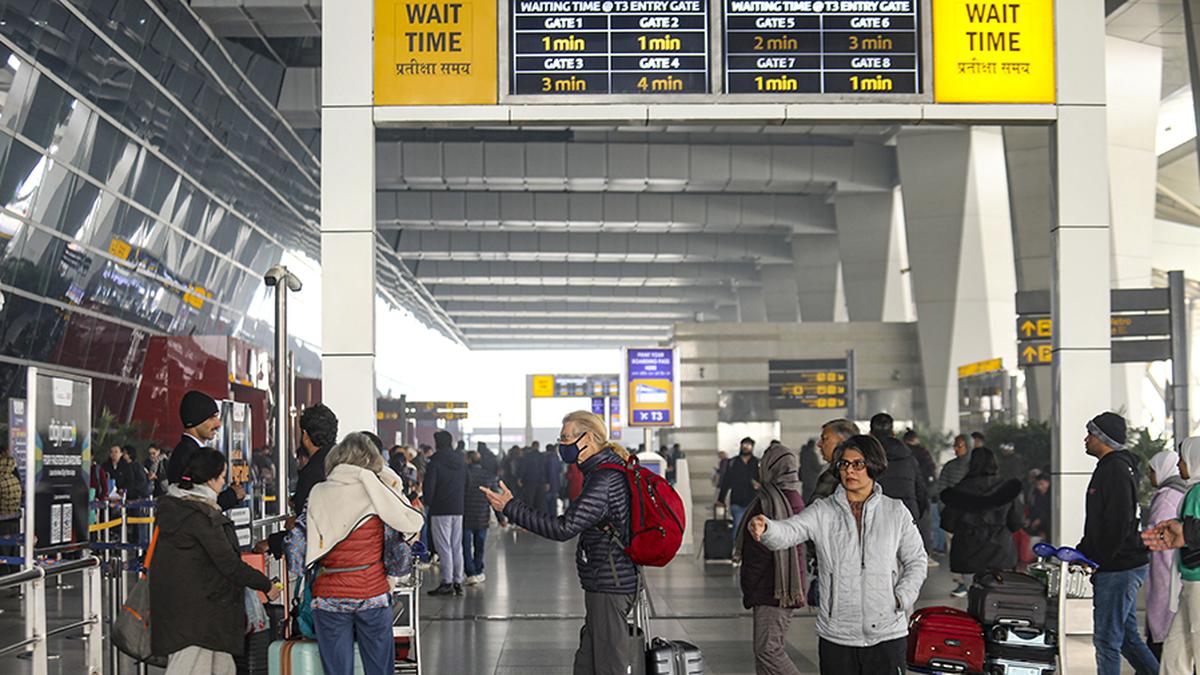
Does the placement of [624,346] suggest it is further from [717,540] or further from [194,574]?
[194,574]

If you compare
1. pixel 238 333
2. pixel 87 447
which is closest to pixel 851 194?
pixel 238 333

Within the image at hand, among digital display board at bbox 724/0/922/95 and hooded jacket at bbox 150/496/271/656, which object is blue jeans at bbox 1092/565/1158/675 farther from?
hooded jacket at bbox 150/496/271/656

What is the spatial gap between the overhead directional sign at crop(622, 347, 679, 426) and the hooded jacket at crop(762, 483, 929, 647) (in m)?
17.7

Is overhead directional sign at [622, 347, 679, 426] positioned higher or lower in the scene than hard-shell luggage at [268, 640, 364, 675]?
higher

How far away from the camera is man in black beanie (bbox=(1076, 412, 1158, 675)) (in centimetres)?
852

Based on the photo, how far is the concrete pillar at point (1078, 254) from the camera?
11562 millimetres

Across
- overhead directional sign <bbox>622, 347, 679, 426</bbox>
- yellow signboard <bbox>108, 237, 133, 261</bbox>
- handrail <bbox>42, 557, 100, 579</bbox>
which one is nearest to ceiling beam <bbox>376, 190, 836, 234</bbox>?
yellow signboard <bbox>108, 237, 133, 261</bbox>

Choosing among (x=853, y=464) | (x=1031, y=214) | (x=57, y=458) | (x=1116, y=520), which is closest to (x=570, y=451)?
(x=853, y=464)

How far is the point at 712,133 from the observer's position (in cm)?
3225

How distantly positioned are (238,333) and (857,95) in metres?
33.6

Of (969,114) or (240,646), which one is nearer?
(240,646)

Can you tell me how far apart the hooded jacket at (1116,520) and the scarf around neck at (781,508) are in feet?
6.01

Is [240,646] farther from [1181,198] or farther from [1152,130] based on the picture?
[1181,198]

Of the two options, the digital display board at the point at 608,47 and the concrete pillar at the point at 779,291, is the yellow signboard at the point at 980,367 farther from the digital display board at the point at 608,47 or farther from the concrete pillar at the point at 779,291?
the digital display board at the point at 608,47
